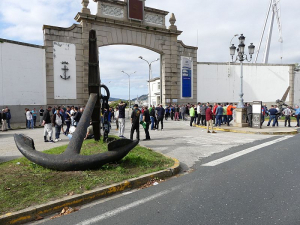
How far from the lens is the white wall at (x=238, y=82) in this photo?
29.7 meters

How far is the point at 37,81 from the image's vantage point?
1997 cm

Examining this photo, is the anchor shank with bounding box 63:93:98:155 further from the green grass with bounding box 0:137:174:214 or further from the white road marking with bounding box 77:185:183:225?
the white road marking with bounding box 77:185:183:225

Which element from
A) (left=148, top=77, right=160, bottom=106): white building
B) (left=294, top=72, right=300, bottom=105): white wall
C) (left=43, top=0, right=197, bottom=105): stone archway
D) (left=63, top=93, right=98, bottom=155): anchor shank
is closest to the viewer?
(left=63, top=93, right=98, bottom=155): anchor shank

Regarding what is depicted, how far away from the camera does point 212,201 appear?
4.17 meters

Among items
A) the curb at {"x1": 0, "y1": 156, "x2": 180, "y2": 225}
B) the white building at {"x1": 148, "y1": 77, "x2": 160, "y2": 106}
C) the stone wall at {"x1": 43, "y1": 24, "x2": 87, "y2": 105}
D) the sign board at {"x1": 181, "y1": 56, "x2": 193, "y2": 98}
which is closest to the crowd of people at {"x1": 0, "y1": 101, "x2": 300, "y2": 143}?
the stone wall at {"x1": 43, "y1": 24, "x2": 87, "y2": 105}

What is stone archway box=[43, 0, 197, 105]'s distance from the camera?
823 inches

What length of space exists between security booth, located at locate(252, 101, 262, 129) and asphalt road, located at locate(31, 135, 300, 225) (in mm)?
9834

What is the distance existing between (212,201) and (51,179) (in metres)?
3.20

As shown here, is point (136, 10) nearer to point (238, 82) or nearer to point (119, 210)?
point (238, 82)

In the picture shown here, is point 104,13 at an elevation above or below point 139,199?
above

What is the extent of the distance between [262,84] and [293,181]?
97.0ft

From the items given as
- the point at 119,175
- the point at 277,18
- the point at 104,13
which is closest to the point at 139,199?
the point at 119,175

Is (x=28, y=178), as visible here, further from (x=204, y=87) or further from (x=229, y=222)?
(x=204, y=87)

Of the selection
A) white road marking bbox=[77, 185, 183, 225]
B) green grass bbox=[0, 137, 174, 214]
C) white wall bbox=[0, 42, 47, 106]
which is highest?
white wall bbox=[0, 42, 47, 106]
